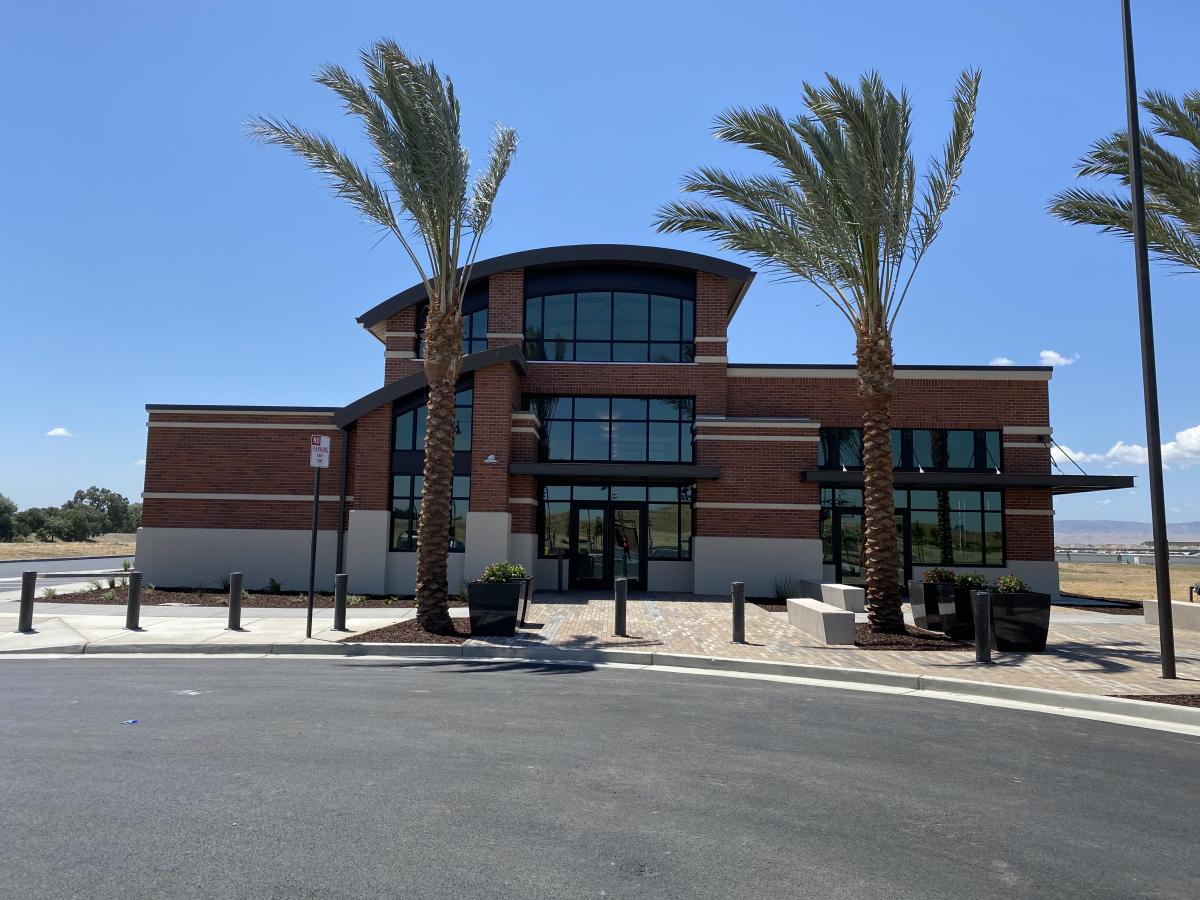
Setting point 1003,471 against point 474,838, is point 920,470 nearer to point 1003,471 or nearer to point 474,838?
point 1003,471

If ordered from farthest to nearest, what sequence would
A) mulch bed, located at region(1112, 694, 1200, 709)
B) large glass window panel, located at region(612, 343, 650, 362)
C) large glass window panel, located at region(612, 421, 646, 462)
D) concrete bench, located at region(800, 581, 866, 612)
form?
large glass window panel, located at region(612, 343, 650, 362), large glass window panel, located at region(612, 421, 646, 462), concrete bench, located at region(800, 581, 866, 612), mulch bed, located at region(1112, 694, 1200, 709)

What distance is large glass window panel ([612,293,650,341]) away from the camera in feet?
78.1

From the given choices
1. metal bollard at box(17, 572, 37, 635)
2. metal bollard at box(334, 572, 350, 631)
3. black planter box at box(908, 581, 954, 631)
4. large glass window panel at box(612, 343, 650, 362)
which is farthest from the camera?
large glass window panel at box(612, 343, 650, 362)

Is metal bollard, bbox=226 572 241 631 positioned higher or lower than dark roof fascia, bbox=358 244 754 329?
lower

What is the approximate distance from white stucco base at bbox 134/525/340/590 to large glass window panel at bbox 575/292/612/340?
902 cm

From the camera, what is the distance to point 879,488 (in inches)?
570

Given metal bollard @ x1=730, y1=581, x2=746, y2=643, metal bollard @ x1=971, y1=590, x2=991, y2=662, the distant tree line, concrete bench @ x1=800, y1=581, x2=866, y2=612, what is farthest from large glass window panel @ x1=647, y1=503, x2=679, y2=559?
the distant tree line

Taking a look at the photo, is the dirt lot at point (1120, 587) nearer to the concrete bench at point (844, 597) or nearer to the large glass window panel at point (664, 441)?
the concrete bench at point (844, 597)

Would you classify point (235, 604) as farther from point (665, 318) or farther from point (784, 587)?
point (665, 318)

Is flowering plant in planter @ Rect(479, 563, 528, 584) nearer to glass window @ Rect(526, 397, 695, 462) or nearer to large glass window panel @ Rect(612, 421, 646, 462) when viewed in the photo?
glass window @ Rect(526, 397, 695, 462)

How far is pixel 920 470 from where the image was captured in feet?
76.1

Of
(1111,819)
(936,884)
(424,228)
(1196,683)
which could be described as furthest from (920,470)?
(936,884)

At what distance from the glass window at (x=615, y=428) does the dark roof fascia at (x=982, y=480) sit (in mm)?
3890

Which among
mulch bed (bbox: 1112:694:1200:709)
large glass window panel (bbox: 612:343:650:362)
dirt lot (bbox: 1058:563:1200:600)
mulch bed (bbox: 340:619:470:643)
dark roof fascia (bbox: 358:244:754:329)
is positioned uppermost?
dark roof fascia (bbox: 358:244:754:329)
